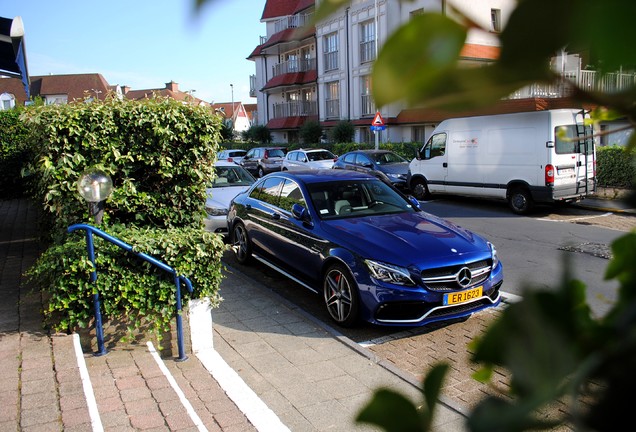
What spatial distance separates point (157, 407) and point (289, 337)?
208 cm

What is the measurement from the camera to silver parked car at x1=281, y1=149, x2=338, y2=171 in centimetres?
2236

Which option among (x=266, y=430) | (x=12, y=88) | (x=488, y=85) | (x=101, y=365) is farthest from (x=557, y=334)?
(x=12, y=88)

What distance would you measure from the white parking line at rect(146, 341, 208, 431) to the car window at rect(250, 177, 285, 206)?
348 cm

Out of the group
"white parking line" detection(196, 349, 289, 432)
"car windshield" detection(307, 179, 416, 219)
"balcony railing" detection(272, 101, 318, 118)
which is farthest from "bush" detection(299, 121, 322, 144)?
"white parking line" detection(196, 349, 289, 432)

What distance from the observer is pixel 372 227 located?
6527mm

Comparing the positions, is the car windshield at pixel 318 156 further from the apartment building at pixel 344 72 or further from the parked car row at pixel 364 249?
the parked car row at pixel 364 249

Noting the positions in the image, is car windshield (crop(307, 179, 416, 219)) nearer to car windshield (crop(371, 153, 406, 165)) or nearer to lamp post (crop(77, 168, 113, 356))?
lamp post (crop(77, 168, 113, 356))

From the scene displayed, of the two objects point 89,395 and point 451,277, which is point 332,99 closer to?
point 451,277

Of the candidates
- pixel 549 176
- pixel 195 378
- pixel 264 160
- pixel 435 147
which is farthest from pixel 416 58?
pixel 264 160

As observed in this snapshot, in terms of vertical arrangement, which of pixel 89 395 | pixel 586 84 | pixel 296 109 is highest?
pixel 296 109

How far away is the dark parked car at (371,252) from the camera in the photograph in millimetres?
5715

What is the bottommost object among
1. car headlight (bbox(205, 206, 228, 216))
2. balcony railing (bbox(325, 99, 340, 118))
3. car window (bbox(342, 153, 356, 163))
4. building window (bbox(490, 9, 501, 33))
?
Result: car headlight (bbox(205, 206, 228, 216))

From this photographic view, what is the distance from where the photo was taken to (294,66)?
1615 inches

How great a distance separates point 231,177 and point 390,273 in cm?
690
